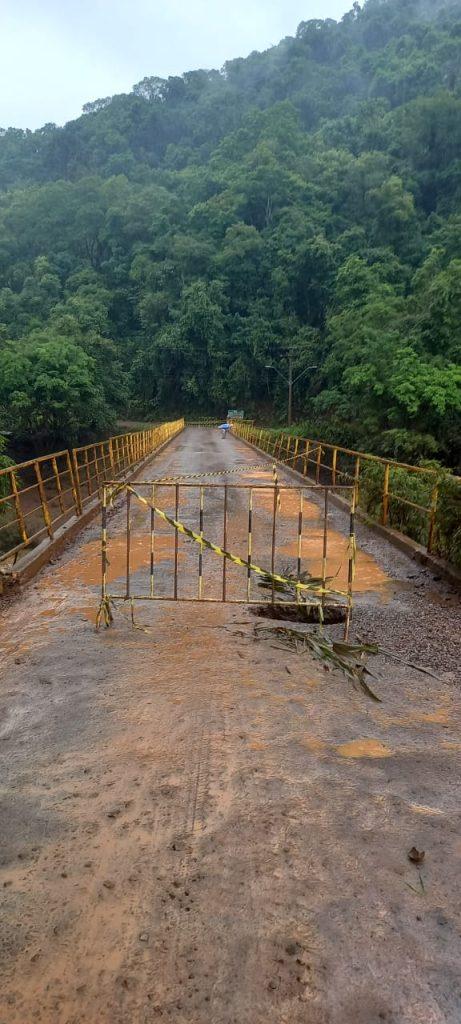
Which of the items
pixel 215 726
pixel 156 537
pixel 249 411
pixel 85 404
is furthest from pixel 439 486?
pixel 249 411

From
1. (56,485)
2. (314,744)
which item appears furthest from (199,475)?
(314,744)

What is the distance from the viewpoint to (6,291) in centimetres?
6931

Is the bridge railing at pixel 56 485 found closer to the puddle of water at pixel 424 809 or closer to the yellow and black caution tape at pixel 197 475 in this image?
the yellow and black caution tape at pixel 197 475

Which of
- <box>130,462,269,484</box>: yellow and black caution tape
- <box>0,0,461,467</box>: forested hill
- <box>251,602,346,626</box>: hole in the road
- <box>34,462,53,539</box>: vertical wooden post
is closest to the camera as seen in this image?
<box>251,602,346,626</box>: hole in the road

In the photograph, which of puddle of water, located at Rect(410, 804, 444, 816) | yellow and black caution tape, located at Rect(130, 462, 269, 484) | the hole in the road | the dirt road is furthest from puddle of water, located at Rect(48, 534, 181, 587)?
yellow and black caution tape, located at Rect(130, 462, 269, 484)

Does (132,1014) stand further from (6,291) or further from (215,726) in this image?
(6,291)

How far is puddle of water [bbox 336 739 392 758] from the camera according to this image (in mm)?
3449

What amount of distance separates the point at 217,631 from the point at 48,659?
4.81 ft

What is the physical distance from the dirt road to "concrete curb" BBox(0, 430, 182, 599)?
5.44 ft

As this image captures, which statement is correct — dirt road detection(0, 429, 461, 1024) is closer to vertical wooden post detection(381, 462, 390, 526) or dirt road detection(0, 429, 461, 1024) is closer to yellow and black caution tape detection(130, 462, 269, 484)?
vertical wooden post detection(381, 462, 390, 526)

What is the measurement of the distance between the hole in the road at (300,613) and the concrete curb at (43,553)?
2675mm

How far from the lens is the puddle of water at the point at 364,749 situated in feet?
11.3

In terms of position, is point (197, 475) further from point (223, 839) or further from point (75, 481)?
point (223, 839)

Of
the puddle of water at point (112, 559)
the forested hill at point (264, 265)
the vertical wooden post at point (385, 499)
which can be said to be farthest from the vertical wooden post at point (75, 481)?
the forested hill at point (264, 265)
